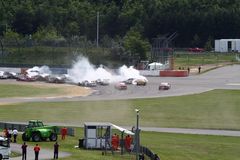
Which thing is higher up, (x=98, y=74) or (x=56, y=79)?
(x=98, y=74)

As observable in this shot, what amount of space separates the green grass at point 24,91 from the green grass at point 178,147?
38029mm

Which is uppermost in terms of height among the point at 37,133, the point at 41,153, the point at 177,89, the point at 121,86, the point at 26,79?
the point at 26,79

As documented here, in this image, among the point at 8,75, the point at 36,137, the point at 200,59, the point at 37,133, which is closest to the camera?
the point at 37,133

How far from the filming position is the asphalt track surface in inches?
2913

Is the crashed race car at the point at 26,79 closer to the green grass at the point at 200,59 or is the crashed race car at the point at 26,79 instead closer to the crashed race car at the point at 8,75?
the crashed race car at the point at 8,75

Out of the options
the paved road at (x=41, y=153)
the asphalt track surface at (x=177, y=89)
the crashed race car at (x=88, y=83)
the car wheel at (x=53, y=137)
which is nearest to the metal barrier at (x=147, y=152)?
the paved road at (x=41, y=153)

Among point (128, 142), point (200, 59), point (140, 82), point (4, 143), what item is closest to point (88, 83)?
point (140, 82)

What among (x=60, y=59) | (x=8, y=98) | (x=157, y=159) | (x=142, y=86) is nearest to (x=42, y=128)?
(x=157, y=159)

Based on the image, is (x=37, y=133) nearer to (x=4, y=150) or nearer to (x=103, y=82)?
(x=4, y=150)

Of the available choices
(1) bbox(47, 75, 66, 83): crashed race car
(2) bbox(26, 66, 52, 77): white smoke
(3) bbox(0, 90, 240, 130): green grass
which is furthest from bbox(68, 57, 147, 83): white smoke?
(3) bbox(0, 90, 240, 130): green grass

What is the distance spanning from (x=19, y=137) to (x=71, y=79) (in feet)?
214

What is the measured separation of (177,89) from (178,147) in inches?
2115

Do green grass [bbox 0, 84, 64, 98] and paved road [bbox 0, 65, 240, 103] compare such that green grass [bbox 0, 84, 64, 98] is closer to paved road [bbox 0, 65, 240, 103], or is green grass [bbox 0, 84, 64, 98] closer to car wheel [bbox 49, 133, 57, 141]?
paved road [bbox 0, 65, 240, 103]

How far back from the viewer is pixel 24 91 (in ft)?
367
